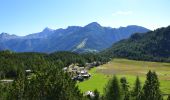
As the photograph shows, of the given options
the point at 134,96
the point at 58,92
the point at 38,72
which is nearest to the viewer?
the point at 58,92

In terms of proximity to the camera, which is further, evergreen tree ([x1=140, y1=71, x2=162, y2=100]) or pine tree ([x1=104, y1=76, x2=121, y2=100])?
pine tree ([x1=104, y1=76, x2=121, y2=100])

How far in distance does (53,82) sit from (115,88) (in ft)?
60.8

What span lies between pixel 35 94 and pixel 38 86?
7.89 ft

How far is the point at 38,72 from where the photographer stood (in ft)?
342

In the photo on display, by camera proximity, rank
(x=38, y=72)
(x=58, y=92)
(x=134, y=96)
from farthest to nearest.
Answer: (x=134, y=96) < (x=38, y=72) < (x=58, y=92)

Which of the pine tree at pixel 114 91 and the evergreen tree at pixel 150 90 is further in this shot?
the pine tree at pixel 114 91

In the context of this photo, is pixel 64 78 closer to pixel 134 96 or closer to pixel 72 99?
pixel 72 99

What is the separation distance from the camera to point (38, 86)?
9975 centimetres

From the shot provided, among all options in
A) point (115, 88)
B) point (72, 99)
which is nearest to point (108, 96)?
point (115, 88)

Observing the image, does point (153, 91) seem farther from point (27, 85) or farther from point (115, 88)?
point (27, 85)


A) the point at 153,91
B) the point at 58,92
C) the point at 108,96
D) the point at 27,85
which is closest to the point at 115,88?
the point at 108,96

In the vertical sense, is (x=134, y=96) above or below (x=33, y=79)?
below

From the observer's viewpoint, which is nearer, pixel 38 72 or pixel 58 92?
pixel 58 92

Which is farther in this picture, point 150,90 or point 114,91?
point 114,91
